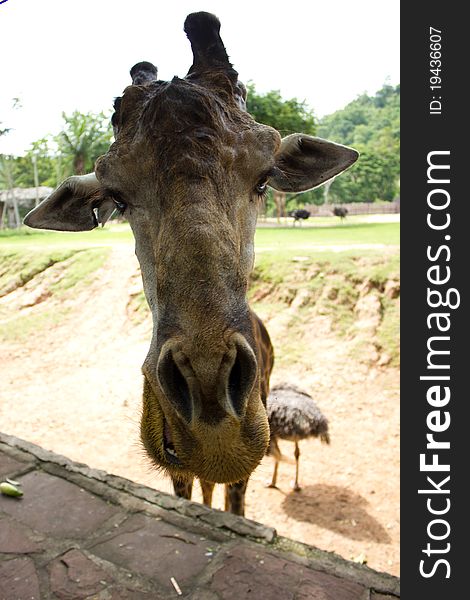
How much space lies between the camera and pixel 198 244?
6.00ft

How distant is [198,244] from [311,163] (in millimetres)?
1682

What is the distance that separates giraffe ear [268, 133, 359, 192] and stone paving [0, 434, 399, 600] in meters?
2.55

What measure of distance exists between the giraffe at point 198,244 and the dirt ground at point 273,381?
64cm

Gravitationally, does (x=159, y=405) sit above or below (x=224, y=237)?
below

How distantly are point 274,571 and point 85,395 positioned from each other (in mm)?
7213

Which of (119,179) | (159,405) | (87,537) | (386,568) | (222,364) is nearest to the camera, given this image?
(222,364)

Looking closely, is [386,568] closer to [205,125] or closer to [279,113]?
[205,125]

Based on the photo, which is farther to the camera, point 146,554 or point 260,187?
point 146,554

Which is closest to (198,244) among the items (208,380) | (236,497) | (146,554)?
(208,380)

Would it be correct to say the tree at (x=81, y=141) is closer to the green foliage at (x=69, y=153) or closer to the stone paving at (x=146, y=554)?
the green foliage at (x=69, y=153)

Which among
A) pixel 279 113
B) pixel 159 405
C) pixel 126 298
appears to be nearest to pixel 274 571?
pixel 159 405

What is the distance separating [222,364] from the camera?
1.71 m

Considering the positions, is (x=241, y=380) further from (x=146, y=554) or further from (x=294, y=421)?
(x=294, y=421)

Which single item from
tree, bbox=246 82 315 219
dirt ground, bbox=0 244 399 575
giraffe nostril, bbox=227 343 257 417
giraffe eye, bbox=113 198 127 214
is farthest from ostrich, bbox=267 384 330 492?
giraffe nostril, bbox=227 343 257 417
